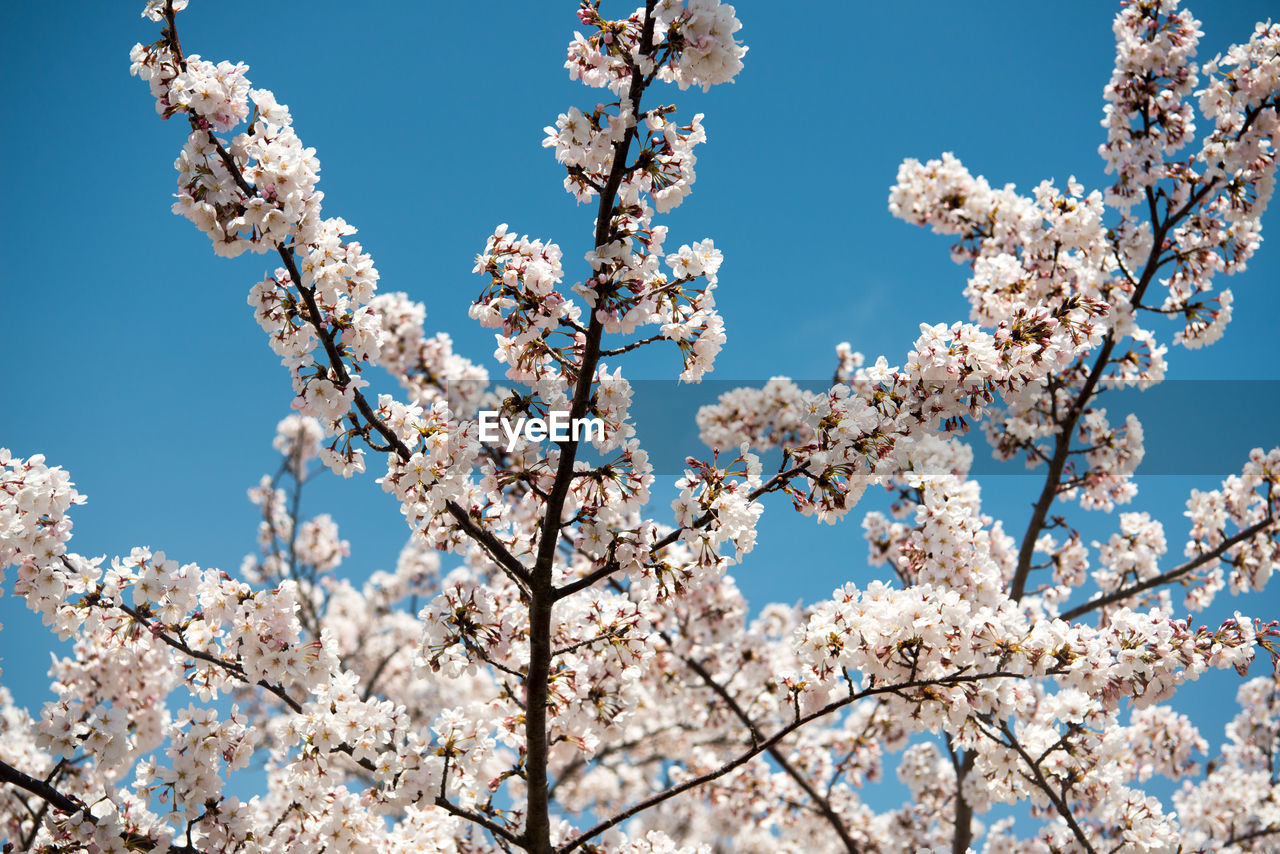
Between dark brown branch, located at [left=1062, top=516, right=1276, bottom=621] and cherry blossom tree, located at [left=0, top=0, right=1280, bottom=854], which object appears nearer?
cherry blossom tree, located at [left=0, top=0, right=1280, bottom=854]

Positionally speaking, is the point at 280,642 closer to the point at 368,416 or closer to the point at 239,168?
the point at 368,416

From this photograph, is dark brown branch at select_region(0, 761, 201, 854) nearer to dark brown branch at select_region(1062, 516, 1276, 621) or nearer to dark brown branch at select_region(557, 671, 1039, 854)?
dark brown branch at select_region(557, 671, 1039, 854)

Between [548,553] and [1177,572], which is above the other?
[1177,572]

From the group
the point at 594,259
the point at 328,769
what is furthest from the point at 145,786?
the point at 594,259

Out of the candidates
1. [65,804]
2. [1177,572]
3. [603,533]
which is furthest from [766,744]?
[1177,572]

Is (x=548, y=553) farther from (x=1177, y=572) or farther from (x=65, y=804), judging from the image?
(x=1177, y=572)

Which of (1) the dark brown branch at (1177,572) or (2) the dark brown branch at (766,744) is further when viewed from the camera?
(1) the dark brown branch at (1177,572)

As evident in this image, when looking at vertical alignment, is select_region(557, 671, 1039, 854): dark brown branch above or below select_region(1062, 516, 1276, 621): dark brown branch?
below

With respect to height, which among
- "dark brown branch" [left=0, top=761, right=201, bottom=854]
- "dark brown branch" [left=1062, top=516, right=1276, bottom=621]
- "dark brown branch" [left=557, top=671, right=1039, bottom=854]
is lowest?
"dark brown branch" [left=0, top=761, right=201, bottom=854]

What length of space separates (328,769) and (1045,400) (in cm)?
721

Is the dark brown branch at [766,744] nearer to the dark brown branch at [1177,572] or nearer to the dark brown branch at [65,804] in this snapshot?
the dark brown branch at [65,804]

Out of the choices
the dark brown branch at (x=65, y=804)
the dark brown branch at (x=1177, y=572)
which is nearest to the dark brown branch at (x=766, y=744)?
the dark brown branch at (x=65, y=804)

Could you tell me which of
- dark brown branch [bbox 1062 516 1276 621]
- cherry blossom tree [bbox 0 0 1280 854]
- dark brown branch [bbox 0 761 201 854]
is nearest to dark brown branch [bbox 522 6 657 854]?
cherry blossom tree [bbox 0 0 1280 854]

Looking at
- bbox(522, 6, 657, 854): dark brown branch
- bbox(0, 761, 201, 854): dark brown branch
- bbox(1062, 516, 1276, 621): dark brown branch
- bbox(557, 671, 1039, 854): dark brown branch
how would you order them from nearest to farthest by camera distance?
bbox(522, 6, 657, 854): dark brown branch < bbox(0, 761, 201, 854): dark brown branch < bbox(557, 671, 1039, 854): dark brown branch < bbox(1062, 516, 1276, 621): dark brown branch
